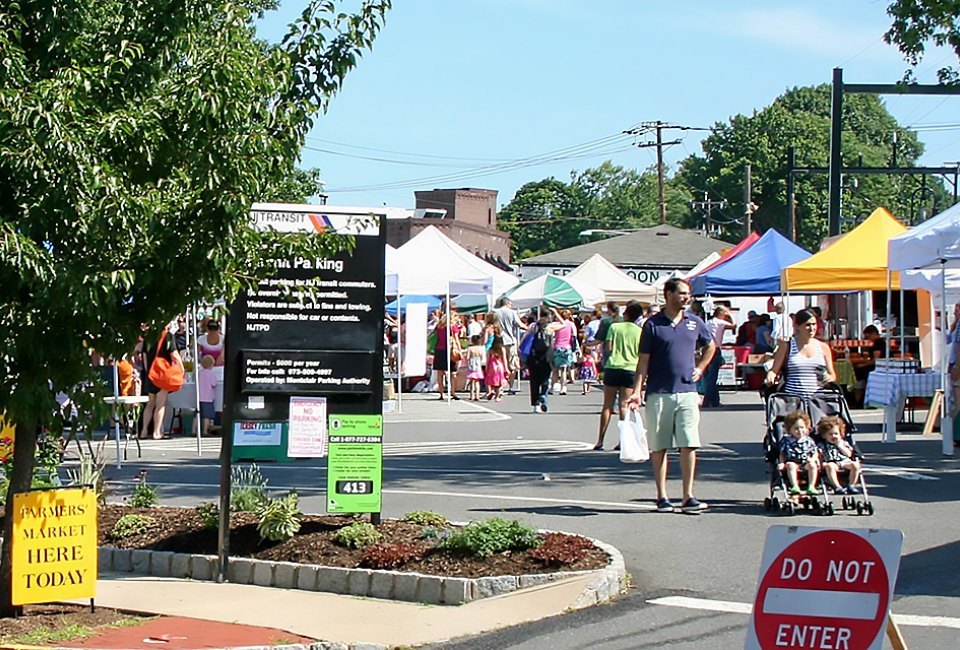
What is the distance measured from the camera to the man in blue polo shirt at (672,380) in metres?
12.4

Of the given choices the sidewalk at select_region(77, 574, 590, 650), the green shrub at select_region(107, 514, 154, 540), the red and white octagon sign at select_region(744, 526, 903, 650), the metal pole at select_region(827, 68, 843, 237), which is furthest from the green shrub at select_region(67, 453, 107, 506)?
the metal pole at select_region(827, 68, 843, 237)

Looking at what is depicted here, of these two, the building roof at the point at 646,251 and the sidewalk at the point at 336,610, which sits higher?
the building roof at the point at 646,251

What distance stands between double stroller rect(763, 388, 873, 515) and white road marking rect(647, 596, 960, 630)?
11.1 feet

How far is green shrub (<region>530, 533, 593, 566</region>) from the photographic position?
9.56 meters

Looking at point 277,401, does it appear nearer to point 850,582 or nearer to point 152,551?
point 152,551

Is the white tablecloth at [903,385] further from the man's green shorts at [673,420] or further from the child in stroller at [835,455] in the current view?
the man's green shorts at [673,420]

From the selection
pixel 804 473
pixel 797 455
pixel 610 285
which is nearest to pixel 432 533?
pixel 797 455

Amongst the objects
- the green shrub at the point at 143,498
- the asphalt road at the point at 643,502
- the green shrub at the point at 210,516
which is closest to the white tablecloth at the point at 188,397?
the asphalt road at the point at 643,502

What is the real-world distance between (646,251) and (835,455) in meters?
58.0

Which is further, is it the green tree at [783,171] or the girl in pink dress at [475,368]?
the green tree at [783,171]

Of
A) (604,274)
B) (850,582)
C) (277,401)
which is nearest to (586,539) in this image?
(277,401)

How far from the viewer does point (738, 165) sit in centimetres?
10300

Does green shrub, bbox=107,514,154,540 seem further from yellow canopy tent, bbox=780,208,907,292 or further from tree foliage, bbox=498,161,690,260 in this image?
tree foliage, bbox=498,161,690,260

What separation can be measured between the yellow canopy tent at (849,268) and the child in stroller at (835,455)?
1185 centimetres
